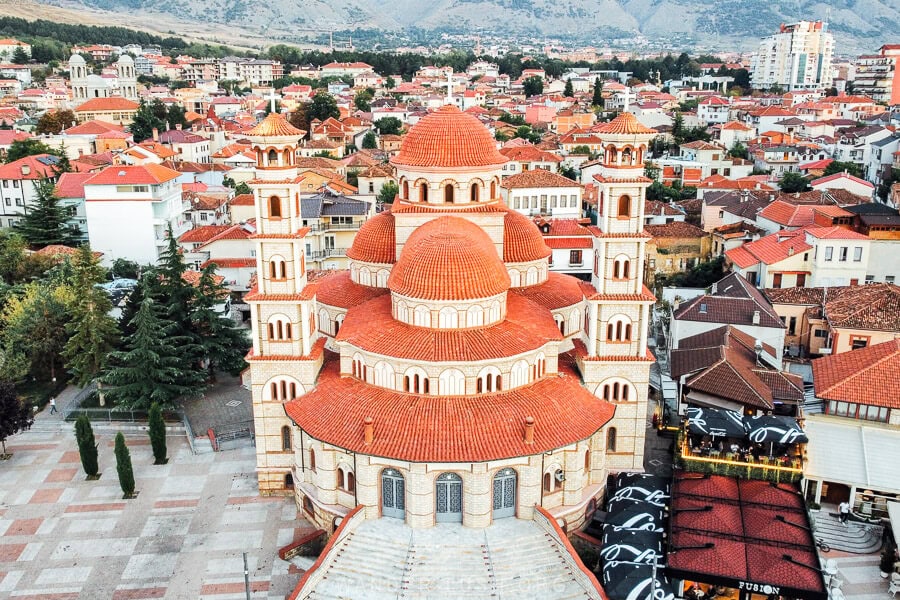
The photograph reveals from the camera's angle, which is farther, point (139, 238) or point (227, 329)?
point (139, 238)

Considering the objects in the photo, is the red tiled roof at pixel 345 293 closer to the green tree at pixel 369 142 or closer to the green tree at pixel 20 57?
the green tree at pixel 369 142

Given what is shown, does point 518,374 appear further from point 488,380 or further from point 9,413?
point 9,413

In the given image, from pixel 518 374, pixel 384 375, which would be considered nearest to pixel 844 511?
pixel 518 374

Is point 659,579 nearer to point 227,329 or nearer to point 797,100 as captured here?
point 227,329

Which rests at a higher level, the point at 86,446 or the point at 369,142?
the point at 369,142

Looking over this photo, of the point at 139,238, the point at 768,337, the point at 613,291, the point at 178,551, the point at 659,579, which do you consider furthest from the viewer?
the point at 139,238

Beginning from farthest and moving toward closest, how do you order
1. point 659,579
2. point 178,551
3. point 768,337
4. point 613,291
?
point 768,337 → point 613,291 → point 178,551 → point 659,579

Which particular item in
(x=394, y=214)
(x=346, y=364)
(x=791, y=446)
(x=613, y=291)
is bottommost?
(x=791, y=446)

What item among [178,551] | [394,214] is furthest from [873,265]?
[178,551]
